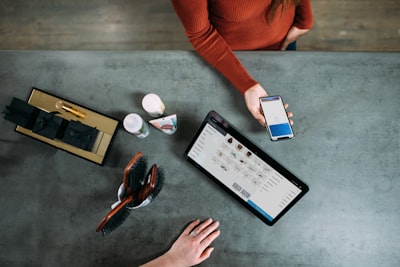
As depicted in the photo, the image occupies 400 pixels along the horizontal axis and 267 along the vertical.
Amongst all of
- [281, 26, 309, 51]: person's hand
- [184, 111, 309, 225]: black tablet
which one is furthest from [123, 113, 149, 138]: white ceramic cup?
[281, 26, 309, 51]: person's hand

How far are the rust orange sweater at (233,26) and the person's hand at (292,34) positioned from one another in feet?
0.06

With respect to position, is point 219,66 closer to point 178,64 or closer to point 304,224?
point 178,64

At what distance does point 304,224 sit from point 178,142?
48 cm

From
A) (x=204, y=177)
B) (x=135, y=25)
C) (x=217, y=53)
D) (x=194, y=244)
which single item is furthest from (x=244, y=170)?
(x=135, y=25)

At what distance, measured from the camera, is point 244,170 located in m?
0.92

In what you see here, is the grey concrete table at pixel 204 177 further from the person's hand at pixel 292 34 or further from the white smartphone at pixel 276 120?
the person's hand at pixel 292 34

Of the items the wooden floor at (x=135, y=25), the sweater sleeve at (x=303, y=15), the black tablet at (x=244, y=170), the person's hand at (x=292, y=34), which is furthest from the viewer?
the wooden floor at (x=135, y=25)

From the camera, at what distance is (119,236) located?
39.1 inches

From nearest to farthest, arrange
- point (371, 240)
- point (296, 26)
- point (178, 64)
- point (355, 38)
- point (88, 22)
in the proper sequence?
1. point (371, 240)
2. point (178, 64)
3. point (296, 26)
4. point (355, 38)
5. point (88, 22)

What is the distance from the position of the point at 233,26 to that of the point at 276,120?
1.22 ft

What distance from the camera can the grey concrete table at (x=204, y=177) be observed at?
938mm

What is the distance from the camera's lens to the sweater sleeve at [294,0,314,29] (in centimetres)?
105

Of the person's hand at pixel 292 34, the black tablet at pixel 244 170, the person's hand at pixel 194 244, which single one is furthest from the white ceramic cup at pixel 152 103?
the person's hand at pixel 292 34

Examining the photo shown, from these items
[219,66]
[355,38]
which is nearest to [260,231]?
[219,66]
